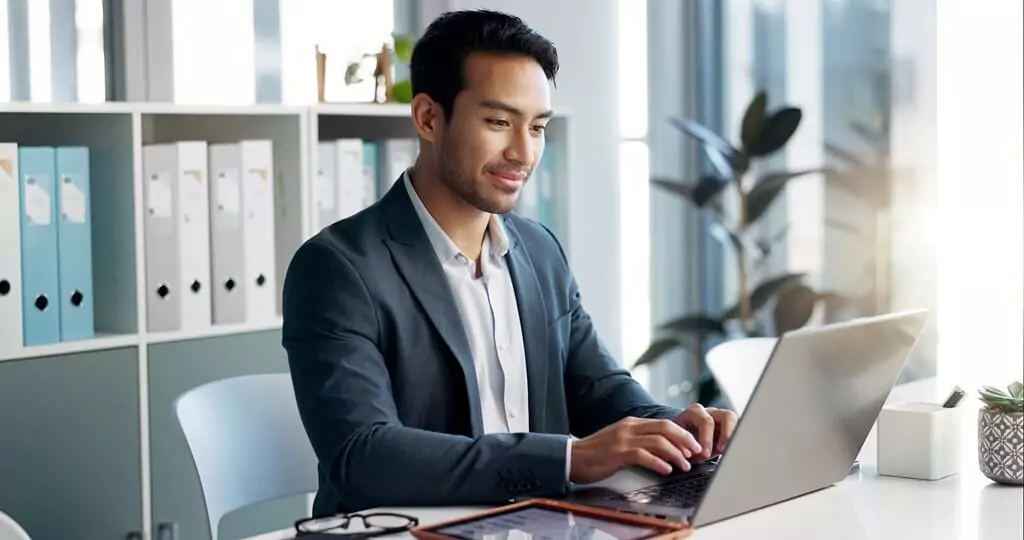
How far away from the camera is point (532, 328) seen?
220 cm

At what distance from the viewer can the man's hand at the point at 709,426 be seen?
1.88m

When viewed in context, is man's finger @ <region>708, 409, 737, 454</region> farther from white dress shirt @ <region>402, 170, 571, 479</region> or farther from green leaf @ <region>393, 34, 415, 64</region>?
green leaf @ <region>393, 34, 415, 64</region>

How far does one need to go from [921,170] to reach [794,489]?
6.96 ft

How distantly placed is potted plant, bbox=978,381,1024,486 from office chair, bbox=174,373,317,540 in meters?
1.14

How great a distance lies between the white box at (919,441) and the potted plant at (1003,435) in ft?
0.15

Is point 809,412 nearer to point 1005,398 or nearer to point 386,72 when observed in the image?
point 1005,398

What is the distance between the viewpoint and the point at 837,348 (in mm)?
1625

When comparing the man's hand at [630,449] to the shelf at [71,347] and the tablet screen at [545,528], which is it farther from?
the shelf at [71,347]

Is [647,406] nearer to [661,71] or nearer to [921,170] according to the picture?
[921,170]

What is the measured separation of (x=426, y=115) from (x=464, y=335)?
1.25 ft

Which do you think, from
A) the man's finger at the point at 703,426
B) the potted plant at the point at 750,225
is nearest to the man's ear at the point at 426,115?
the man's finger at the point at 703,426

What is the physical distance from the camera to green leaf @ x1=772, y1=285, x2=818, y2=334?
366 centimetres

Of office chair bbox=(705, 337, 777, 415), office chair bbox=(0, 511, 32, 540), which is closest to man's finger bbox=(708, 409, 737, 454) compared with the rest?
office chair bbox=(705, 337, 777, 415)

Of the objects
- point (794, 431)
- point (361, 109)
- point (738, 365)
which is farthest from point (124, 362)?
point (794, 431)
